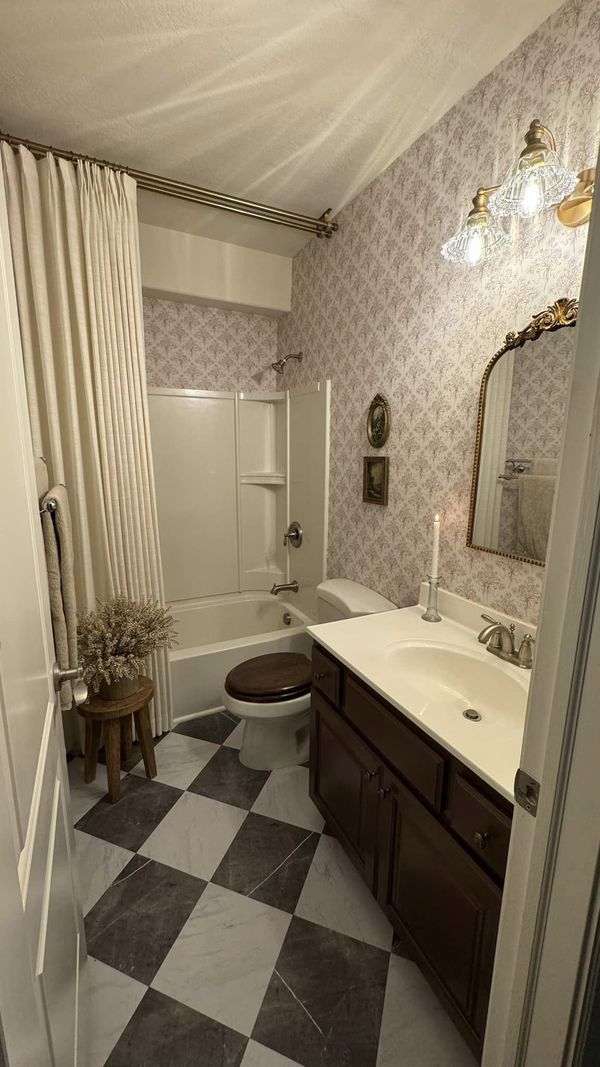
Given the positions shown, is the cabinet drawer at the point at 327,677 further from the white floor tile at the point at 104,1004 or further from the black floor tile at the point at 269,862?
the white floor tile at the point at 104,1004

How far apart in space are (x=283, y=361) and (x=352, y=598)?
159 cm

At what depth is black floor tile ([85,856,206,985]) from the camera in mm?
1237

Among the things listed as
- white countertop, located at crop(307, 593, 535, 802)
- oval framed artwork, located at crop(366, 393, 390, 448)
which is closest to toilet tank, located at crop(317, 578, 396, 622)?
white countertop, located at crop(307, 593, 535, 802)

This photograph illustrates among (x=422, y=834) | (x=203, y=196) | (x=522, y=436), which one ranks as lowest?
(x=422, y=834)

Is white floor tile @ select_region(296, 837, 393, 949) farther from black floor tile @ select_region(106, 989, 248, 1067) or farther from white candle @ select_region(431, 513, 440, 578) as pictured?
white candle @ select_region(431, 513, 440, 578)

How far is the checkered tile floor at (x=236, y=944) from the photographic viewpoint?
1.06m

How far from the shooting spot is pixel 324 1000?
114cm

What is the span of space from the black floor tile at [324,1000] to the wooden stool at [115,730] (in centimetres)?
87

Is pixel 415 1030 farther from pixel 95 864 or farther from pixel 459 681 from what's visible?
pixel 95 864

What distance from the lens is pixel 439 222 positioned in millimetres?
1532

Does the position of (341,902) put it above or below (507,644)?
below

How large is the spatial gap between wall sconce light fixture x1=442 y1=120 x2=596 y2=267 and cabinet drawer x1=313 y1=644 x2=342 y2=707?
1317mm

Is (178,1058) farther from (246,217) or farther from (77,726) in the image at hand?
(246,217)

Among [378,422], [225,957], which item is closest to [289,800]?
[225,957]
